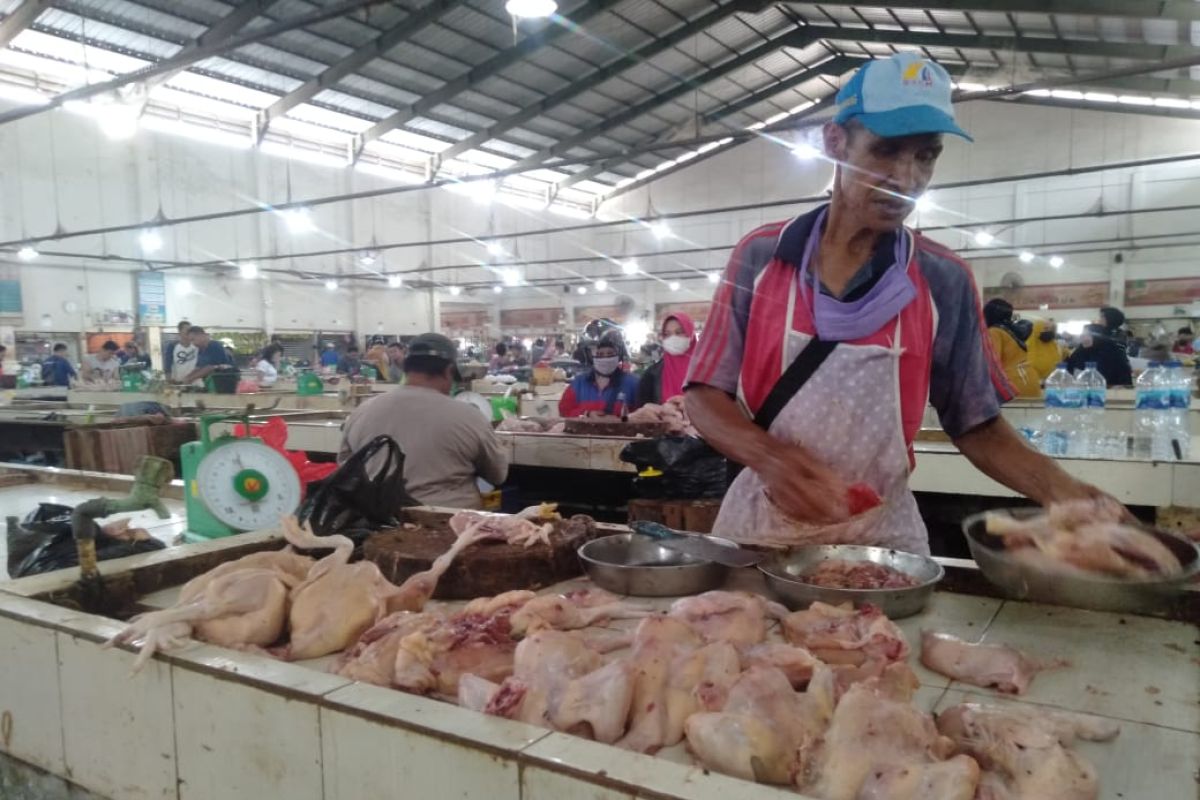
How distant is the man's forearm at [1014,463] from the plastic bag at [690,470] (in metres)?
2.40

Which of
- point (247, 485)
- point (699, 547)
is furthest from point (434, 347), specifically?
point (699, 547)

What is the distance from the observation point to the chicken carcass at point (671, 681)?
1.38m

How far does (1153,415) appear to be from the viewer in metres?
5.42

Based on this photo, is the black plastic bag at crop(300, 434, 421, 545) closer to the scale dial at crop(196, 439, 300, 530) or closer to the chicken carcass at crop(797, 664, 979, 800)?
the scale dial at crop(196, 439, 300, 530)

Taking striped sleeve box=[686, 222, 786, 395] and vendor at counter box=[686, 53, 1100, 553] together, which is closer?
vendor at counter box=[686, 53, 1100, 553]

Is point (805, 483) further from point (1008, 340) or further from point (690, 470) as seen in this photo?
point (1008, 340)

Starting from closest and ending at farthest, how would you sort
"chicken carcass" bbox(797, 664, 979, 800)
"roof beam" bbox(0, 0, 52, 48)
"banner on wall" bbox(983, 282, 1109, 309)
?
"chicken carcass" bbox(797, 664, 979, 800) → "roof beam" bbox(0, 0, 52, 48) → "banner on wall" bbox(983, 282, 1109, 309)

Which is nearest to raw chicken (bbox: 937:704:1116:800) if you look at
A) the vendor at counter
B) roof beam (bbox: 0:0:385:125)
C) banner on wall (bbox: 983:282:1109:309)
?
the vendor at counter

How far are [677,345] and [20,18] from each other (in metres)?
13.2

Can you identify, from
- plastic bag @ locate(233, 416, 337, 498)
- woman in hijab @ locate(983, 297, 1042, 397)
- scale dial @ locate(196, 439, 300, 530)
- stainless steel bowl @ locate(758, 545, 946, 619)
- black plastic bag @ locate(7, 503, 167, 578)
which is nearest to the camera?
stainless steel bowl @ locate(758, 545, 946, 619)

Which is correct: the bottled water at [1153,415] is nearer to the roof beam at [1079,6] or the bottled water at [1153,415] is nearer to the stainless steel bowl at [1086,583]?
the stainless steel bowl at [1086,583]

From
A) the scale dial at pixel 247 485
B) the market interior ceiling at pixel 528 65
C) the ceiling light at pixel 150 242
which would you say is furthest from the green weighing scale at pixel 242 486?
the ceiling light at pixel 150 242

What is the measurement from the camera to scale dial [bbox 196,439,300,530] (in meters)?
3.03

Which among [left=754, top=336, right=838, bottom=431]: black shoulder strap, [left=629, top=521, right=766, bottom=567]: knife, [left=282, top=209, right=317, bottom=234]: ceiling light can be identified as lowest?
[left=629, top=521, right=766, bottom=567]: knife
